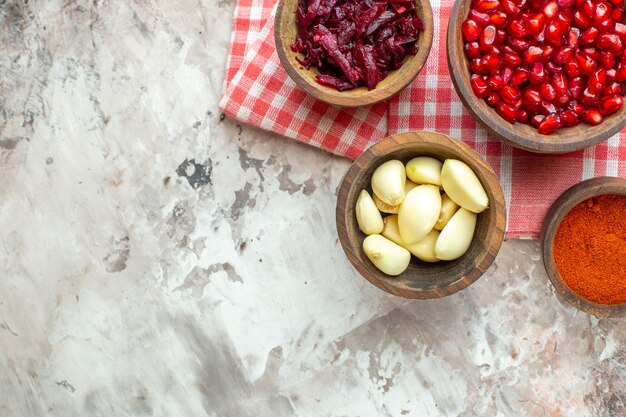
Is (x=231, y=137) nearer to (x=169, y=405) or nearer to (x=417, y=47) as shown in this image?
(x=417, y=47)

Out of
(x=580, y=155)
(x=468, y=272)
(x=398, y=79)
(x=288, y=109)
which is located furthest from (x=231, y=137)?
(x=580, y=155)

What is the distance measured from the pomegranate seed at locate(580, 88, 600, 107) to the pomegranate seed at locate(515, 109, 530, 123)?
0.36 ft

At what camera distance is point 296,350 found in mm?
1637

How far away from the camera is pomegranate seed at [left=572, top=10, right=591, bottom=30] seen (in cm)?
139

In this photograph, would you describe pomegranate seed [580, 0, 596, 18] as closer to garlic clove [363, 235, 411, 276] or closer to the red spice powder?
the red spice powder

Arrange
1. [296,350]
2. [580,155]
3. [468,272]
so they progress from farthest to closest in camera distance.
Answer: [296,350] → [580,155] → [468,272]

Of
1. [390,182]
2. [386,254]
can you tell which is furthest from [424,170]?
[386,254]

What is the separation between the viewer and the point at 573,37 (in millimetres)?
1396

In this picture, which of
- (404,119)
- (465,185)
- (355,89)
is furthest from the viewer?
(404,119)

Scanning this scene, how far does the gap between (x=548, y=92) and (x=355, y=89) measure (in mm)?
387

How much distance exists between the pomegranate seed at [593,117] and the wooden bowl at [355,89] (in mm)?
344

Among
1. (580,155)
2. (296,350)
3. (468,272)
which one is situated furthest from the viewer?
(296,350)

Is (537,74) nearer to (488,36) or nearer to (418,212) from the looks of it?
(488,36)

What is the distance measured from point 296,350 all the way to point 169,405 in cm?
34
